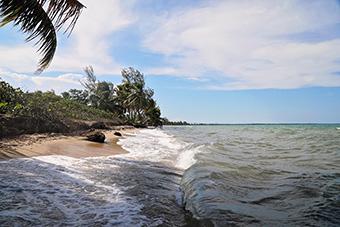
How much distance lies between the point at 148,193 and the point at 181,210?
0.73 m

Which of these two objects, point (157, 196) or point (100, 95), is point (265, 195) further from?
point (100, 95)

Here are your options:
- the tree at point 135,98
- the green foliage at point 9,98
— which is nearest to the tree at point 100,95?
the tree at point 135,98

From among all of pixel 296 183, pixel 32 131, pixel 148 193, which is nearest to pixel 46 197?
pixel 148 193

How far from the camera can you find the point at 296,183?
4094 millimetres

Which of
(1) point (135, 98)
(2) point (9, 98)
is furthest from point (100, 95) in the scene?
(2) point (9, 98)

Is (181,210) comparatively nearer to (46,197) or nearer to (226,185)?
(226,185)

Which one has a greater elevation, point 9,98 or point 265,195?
point 9,98

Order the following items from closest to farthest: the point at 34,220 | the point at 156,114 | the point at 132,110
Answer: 1. the point at 34,220
2. the point at 132,110
3. the point at 156,114

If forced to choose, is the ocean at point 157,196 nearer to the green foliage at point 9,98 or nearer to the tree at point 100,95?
the green foliage at point 9,98

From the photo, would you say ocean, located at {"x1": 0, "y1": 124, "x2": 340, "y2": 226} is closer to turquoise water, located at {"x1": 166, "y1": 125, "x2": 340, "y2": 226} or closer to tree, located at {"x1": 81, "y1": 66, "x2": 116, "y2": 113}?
turquoise water, located at {"x1": 166, "y1": 125, "x2": 340, "y2": 226}

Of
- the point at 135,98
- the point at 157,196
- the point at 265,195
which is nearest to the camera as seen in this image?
the point at 157,196

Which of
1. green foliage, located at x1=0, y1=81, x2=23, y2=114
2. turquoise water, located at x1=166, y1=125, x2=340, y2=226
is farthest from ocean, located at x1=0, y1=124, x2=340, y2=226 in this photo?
green foliage, located at x1=0, y1=81, x2=23, y2=114

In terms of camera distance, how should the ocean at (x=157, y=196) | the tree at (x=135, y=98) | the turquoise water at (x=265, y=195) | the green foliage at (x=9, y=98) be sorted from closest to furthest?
1. the ocean at (x=157, y=196)
2. the turquoise water at (x=265, y=195)
3. the green foliage at (x=9, y=98)
4. the tree at (x=135, y=98)

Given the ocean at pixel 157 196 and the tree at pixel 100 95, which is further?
the tree at pixel 100 95
